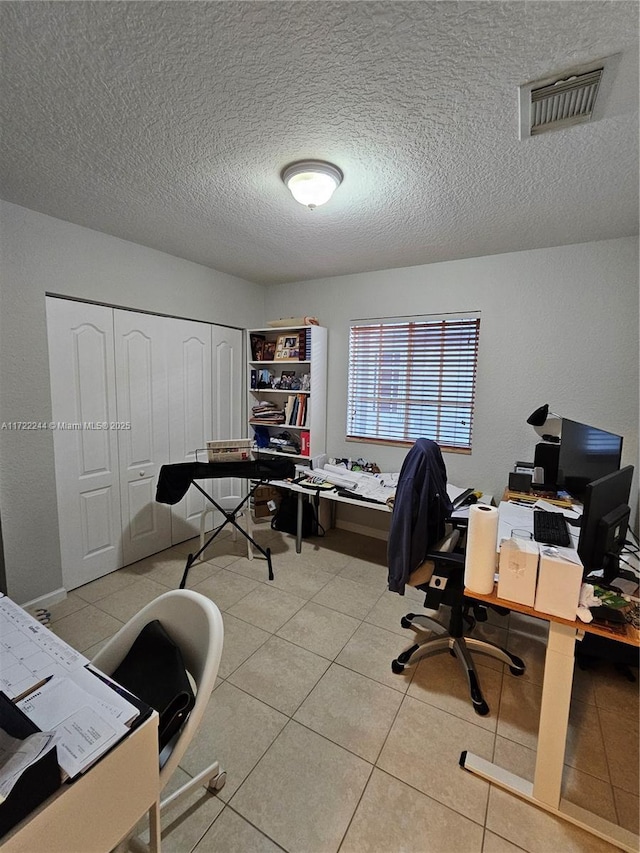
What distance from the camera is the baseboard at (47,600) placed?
245 centimetres

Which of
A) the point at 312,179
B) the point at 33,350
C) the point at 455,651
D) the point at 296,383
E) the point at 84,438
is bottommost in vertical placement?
the point at 455,651

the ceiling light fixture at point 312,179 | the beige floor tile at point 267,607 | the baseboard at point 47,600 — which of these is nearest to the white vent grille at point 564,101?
the ceiling light fixture at point 312,179

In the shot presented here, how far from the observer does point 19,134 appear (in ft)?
5.16

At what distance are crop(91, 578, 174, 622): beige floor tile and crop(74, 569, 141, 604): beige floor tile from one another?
0.04 m

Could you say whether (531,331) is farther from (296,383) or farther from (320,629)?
(320,629)

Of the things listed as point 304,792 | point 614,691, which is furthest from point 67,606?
point 614,691

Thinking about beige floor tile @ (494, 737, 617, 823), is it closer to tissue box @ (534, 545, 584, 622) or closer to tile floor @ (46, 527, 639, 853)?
tile floor @ (46, 527, 639, 853)

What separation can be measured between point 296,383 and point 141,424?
154cm

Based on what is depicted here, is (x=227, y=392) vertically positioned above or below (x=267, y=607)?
above

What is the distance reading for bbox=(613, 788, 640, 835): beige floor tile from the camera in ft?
4.43

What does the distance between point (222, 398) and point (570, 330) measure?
3119mm

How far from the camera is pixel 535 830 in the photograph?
1.32m

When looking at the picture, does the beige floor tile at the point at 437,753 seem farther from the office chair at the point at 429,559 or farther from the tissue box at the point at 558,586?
the tissue box at the point at 558,586

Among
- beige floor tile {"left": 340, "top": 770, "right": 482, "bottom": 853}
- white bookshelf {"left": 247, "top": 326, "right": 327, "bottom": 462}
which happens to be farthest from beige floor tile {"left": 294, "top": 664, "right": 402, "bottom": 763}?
white bookshelf {"left": 247, "top": 326, "right": 327, "bottom": 462}
